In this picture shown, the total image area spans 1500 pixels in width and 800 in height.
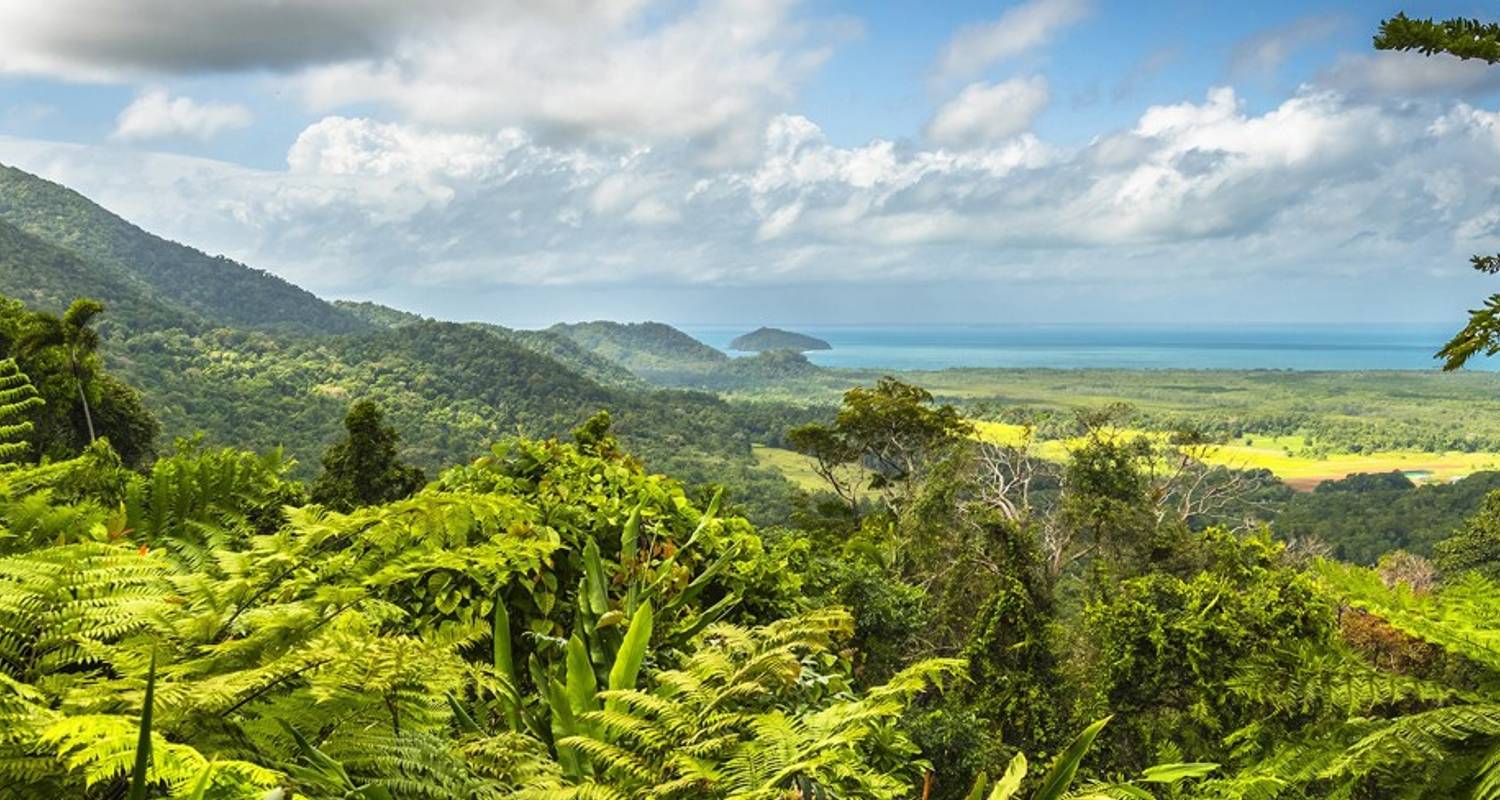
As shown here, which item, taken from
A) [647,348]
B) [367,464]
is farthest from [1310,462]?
[647,348]

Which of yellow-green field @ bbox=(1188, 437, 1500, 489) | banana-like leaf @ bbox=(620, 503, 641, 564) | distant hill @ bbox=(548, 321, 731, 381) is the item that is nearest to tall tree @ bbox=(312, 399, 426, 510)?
banana-like leaf @ bbox=(620, 503, 641, 564)

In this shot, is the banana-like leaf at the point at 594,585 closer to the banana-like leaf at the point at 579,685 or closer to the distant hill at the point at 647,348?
the banana-like leaf at the point at 579,685

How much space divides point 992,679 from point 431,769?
8505 millimetres

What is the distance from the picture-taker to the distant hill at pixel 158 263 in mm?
109062

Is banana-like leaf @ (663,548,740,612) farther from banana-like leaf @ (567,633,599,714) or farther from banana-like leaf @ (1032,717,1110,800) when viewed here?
banana-like leaf @ (1032,717,1110,800)

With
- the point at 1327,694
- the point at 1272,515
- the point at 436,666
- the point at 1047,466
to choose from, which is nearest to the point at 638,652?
the point at 436,666

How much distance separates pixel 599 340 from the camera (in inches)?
7313

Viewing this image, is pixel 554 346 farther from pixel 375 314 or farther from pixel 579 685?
pixel 579 685

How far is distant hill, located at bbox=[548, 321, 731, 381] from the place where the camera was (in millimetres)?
166875

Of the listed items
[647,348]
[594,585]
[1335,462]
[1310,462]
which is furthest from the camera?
[647,348]

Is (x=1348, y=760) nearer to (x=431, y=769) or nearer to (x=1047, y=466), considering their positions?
(x=431, y=769)

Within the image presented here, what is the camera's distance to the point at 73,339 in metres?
13.1

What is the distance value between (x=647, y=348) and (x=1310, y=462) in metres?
142

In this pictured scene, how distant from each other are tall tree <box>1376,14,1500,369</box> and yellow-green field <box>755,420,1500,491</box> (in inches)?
1778
